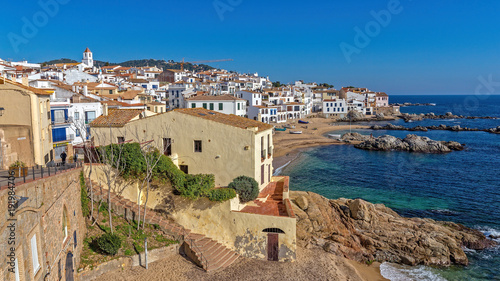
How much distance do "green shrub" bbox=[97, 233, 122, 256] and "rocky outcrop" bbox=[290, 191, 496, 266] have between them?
12764 millimetres

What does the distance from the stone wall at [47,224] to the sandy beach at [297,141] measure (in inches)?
1506

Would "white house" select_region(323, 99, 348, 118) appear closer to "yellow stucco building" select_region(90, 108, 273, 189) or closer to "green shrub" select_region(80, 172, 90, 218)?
"yellow stucco building" select_region(90, 108, 273, 189)

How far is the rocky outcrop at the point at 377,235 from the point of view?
2564 centimetres

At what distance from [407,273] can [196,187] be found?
16.0 meters

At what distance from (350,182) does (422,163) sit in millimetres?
20741

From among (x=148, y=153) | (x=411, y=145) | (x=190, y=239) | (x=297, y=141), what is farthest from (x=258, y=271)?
(x=411, y=145)

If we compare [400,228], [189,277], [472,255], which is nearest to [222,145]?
[189,277]

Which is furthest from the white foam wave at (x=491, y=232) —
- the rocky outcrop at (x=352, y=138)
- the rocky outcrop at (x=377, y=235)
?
the rocky outcrop at (x=352, y=138)

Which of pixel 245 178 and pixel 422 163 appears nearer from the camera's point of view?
pixel 245 178

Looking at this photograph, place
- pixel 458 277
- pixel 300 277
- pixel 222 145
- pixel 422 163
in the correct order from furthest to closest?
pixel 422 163
pixel 222 145
pixel 458 277
pixel 300 277

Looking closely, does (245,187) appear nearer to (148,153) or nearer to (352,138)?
(148,153)

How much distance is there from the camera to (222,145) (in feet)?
84.2

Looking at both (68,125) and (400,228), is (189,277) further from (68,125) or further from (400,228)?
(68,125)

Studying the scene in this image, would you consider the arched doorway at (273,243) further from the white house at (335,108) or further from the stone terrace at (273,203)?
the white house at (335,108)
